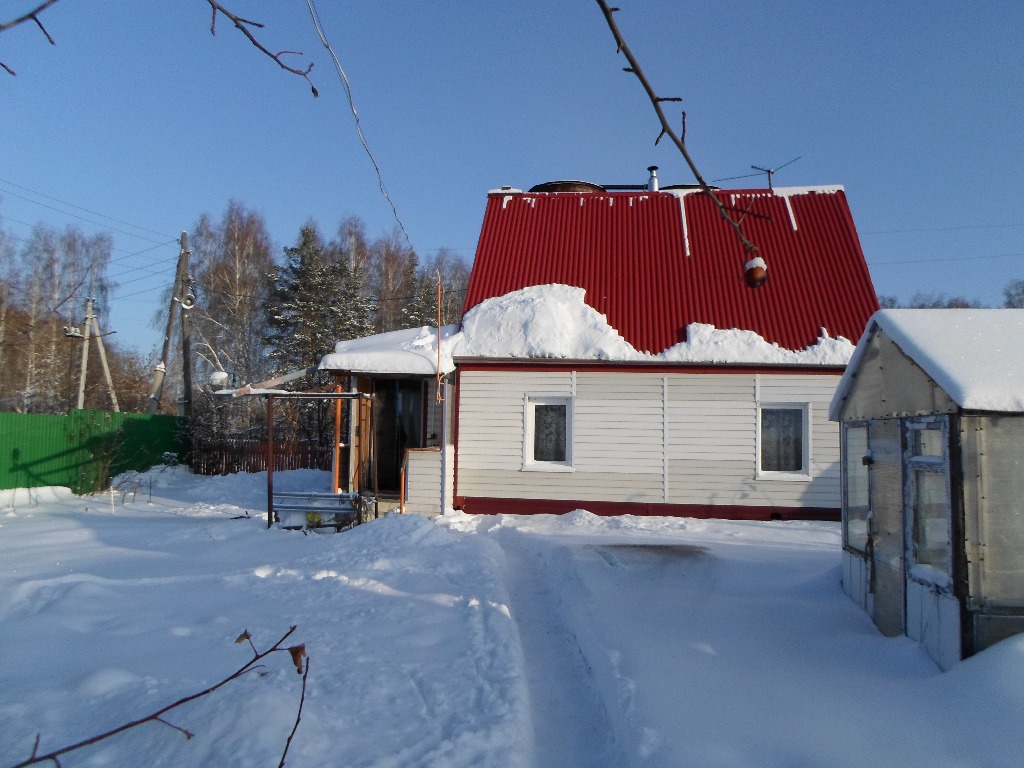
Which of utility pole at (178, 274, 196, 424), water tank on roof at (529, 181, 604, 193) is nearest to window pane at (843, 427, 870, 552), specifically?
water tank on roof at (529, 181, 604, 193)

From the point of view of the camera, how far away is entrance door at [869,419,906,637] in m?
5.74

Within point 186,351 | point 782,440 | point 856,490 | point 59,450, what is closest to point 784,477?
point 782,440

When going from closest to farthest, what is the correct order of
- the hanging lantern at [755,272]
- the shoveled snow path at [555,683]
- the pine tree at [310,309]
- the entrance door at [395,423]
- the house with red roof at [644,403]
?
the hanging lantern at [755,272], the shoveled snow path at [555,683], the house with red roof at [644,403], the entrance door at [395,423], the pine tree at [310,309]

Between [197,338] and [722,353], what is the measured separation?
99.1 feet

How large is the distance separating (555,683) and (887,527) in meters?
3.18

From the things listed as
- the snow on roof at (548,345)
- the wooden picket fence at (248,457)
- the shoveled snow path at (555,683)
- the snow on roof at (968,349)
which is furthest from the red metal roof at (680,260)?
the wooden picket fence at (248,457)

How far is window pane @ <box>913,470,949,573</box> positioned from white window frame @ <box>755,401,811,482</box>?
768 centimetres

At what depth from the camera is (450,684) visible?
5176 mm

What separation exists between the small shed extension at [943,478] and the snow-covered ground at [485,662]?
0.30m

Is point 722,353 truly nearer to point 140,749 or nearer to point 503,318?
point 503,318

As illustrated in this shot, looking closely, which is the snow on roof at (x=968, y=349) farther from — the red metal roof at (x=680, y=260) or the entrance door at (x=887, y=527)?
the red metal roof at (x=680, y=260)

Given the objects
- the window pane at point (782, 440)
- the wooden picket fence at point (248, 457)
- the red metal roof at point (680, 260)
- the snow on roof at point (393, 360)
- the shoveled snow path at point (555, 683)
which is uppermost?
the red metal roof at point (680, 260)

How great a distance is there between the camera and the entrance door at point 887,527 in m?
5.74

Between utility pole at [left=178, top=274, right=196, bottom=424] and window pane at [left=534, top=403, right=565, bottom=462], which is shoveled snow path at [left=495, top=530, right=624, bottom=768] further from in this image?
utility pole at [left=178, top=274, right=196, bottom=424]
